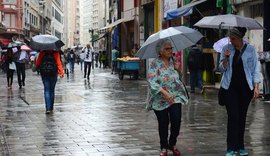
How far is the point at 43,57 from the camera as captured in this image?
12883 mm

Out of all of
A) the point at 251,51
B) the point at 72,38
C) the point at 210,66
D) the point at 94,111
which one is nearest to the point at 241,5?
the point at 210,66

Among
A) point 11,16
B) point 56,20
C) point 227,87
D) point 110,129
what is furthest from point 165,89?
point 56,20

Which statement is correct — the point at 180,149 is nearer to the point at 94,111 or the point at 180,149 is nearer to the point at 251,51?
the point at 251,51

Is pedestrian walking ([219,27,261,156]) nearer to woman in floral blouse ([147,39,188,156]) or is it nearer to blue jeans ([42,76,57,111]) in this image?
woman in floral blouse ([147,39,188,156])

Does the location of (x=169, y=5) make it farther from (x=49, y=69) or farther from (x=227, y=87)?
(x=227, y=87)

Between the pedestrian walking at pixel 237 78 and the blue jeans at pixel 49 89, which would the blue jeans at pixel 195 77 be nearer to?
the blue jeans at pixel 49 89

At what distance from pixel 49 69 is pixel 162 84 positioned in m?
5.88

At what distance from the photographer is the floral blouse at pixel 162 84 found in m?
7.42

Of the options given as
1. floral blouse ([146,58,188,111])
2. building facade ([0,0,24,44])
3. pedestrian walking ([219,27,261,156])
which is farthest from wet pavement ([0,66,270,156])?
building facade ([0,0,24,44])

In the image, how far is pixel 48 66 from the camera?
503 inches

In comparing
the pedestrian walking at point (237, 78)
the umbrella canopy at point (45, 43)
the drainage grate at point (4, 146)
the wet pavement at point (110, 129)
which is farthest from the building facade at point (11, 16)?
the pedestrian walking at point (237, 78)

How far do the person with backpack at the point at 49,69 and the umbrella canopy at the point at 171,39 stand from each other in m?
5.31

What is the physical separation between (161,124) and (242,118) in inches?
44.2

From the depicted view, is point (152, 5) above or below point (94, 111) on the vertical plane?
above
